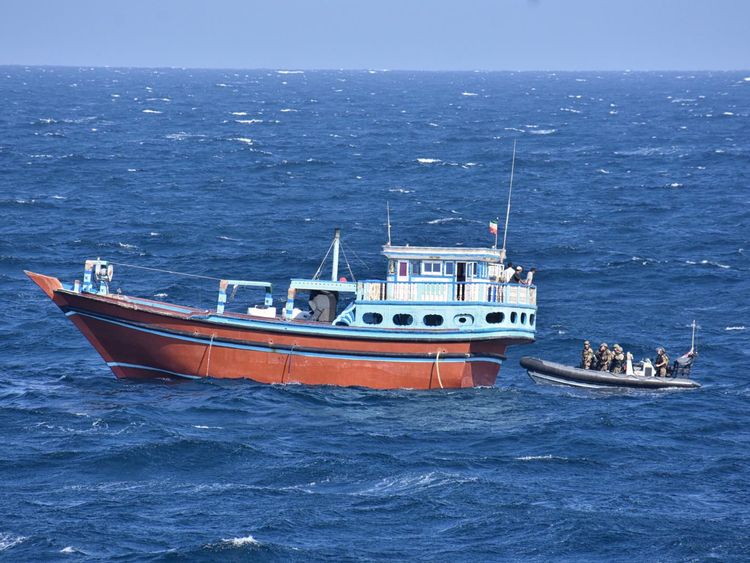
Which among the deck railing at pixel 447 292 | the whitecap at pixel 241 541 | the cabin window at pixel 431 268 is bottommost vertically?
the whitecap at pixel 241 541

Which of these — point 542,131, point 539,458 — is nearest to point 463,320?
point 539,458

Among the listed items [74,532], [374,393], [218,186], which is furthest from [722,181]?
[74,532]

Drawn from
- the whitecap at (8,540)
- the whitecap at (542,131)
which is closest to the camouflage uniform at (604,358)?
the whitecap at (8,540)

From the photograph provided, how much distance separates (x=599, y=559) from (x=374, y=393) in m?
15.5

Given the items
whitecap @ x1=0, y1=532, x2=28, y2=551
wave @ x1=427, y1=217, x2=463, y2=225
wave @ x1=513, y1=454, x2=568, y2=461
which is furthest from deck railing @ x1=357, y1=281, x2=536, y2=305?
wave @ x1=427, y1=217, x2=463, y2=225

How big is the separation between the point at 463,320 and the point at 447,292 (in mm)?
1195

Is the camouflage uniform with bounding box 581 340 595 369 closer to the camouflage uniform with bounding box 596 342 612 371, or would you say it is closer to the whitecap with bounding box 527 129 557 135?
the camouflage uniform with bounding box 596 342 612 371

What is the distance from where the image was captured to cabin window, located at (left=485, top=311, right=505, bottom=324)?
47.8 meters

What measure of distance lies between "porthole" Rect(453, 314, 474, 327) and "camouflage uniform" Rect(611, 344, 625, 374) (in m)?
6.21

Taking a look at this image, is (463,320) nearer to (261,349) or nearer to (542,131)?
(261,349)

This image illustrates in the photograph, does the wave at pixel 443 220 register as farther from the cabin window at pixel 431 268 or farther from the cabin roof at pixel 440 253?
the cabin roof at pixel 440 253

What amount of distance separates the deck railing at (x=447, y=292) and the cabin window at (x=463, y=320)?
636 millimetres

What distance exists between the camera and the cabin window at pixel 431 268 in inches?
1897

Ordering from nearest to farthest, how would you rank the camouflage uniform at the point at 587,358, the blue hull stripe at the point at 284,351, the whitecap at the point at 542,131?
the blue hull stripe at the point at 284,351 → the camouflage uniform at the point at 587,358 → the whitecap at the point at 542,131
